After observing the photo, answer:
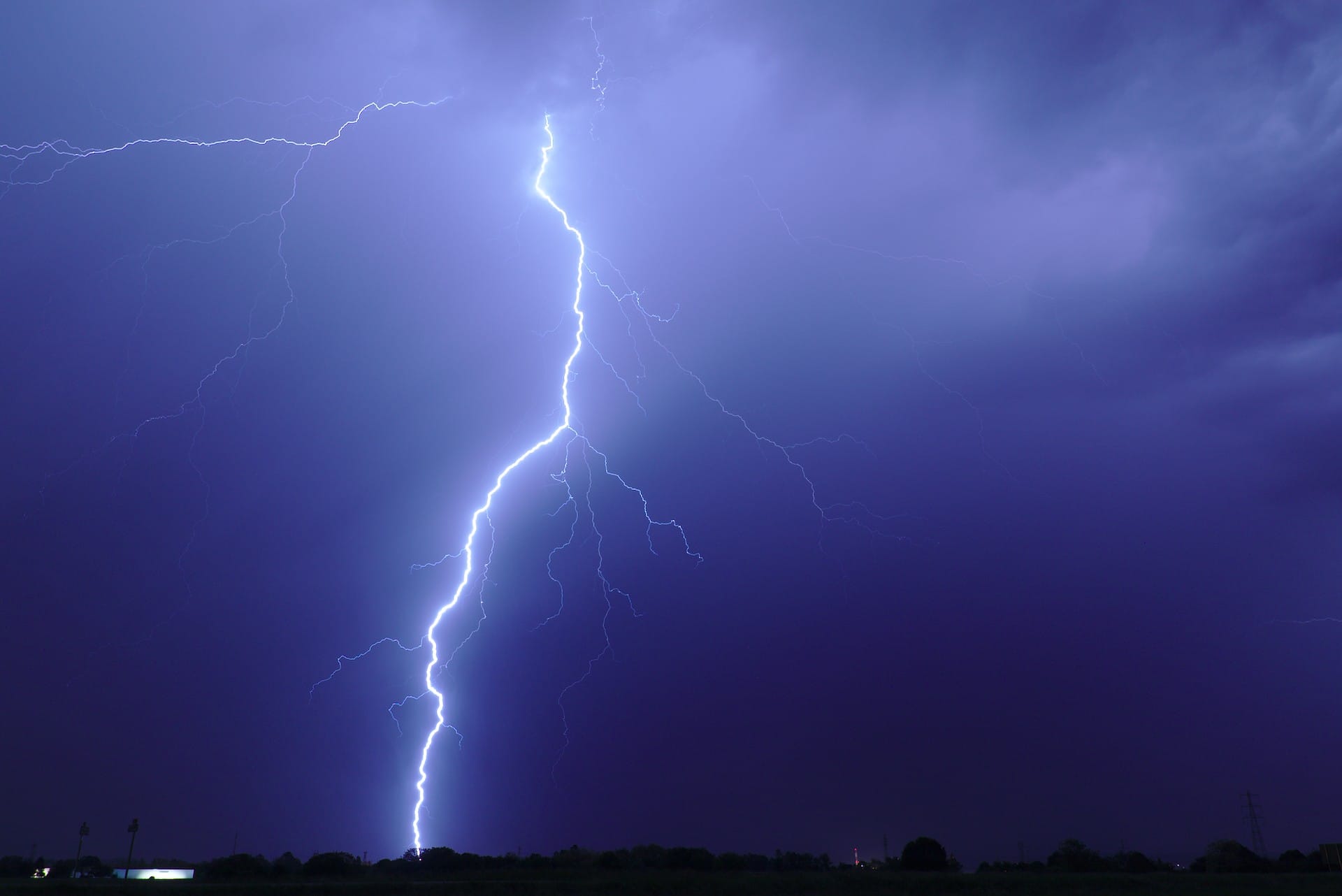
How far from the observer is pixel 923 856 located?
31406mm

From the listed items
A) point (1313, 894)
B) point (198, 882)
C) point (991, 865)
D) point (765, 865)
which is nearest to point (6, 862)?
point (198, 882)

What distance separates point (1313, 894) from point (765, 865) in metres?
19.9

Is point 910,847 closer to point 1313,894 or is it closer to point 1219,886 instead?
point 1219,886

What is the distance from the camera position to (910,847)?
1266 inches

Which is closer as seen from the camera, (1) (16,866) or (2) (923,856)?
(2) (923,856)

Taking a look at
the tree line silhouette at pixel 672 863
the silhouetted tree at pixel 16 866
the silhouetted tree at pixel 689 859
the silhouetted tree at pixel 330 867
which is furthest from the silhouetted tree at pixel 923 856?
the silhouetted tree at pixel 16 866

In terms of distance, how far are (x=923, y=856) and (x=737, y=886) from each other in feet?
45.0

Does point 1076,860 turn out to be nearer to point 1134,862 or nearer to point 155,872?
point 1134,862

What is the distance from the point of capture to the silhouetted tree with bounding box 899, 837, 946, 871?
31.3 m

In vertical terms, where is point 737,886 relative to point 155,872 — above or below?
above

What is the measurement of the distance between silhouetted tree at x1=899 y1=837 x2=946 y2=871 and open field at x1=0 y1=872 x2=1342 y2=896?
283 inches

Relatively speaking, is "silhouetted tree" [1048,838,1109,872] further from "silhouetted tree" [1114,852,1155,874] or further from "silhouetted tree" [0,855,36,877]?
"silhouetted tree" [0,855,36,877]

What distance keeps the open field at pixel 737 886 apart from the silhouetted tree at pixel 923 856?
283 inches

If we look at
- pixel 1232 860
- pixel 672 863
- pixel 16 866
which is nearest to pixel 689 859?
pixel 672 863
